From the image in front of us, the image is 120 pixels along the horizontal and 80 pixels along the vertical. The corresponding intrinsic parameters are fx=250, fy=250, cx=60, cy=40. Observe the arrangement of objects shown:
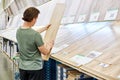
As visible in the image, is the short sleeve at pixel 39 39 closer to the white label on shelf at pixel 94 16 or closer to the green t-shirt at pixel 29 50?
the green t-shirt at pixel 29 50

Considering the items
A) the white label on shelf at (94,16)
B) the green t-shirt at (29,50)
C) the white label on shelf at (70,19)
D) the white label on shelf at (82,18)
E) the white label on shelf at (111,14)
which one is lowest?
the green t-shirt at (29,50)

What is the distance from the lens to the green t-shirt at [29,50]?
2969mm

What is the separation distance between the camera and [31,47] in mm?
3041

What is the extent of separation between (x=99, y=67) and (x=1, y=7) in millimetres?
13696

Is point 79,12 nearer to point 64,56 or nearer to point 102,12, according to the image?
point 102,12

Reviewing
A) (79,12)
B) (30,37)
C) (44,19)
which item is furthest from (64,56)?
(44,19)

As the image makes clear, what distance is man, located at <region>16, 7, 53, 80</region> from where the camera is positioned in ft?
9.67

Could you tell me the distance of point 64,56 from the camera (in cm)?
265

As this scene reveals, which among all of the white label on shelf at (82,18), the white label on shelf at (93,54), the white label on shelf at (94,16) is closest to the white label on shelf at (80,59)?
the white label on shelf at (93,54)

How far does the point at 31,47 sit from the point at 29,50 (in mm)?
69

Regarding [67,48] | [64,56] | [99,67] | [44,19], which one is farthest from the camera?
[44,19]

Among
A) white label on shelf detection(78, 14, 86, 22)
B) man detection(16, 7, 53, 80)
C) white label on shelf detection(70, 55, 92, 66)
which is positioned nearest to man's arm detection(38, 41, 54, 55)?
man detection(16, 7, 53, 80)

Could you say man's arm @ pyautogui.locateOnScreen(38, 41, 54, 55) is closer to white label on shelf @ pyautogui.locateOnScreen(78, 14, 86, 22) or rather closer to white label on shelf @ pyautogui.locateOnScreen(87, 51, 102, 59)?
white label on shelf @ pyautogui.locateOnScreen(87, 51, 102, 59)

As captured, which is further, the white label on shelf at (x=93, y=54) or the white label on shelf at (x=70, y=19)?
A: the white label on shelf at (x=70, y=19)
